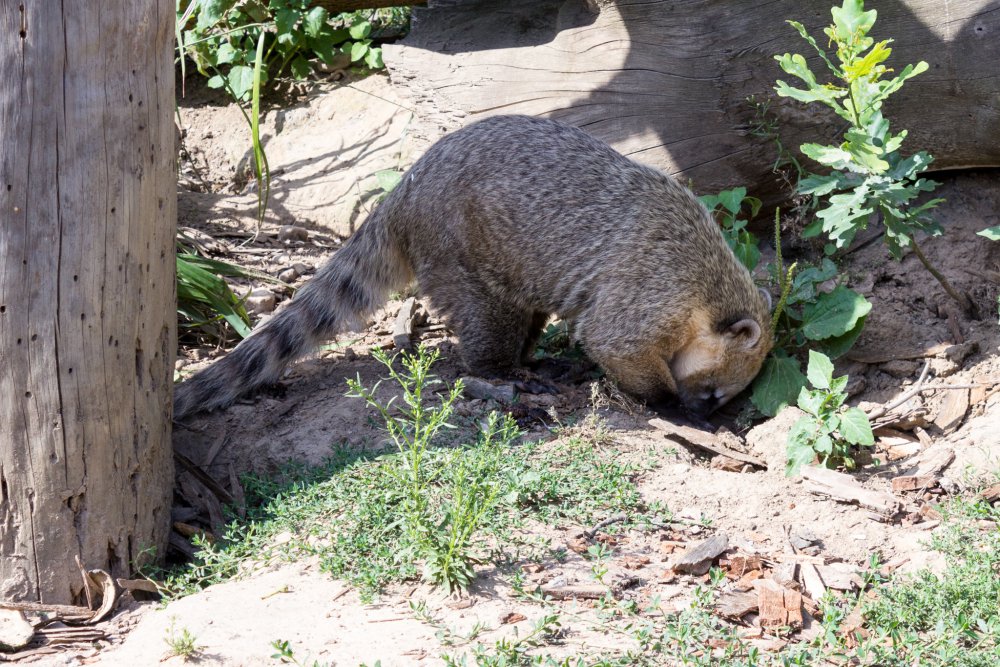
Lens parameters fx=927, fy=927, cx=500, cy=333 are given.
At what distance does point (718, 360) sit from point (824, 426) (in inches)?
38.4

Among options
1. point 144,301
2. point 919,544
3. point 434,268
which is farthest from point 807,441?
→ point 144,301

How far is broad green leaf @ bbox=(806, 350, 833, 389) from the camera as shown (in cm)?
445

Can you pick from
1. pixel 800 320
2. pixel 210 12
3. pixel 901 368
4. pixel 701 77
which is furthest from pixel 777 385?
pixel 210 12

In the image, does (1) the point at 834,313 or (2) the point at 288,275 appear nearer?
(1) the point at 834,313

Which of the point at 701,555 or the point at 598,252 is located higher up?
the point at 598,252

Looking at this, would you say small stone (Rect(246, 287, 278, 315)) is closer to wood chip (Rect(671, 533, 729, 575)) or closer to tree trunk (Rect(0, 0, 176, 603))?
tree trunk (Rect(0, 0, 176, 603))

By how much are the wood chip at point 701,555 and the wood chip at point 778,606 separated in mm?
237

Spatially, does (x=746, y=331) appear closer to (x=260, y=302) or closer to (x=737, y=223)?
(x=737, y=223)

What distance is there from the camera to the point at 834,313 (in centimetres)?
512

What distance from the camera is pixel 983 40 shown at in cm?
535

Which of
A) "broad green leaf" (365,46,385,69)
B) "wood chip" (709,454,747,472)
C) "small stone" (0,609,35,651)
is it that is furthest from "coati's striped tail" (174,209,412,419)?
"broad green leaf" (365,46,385,69)

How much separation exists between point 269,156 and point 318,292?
117 inches

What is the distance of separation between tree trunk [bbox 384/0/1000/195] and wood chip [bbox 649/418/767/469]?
2019 mm

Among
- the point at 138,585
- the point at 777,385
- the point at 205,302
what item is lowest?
the point at 138,585
